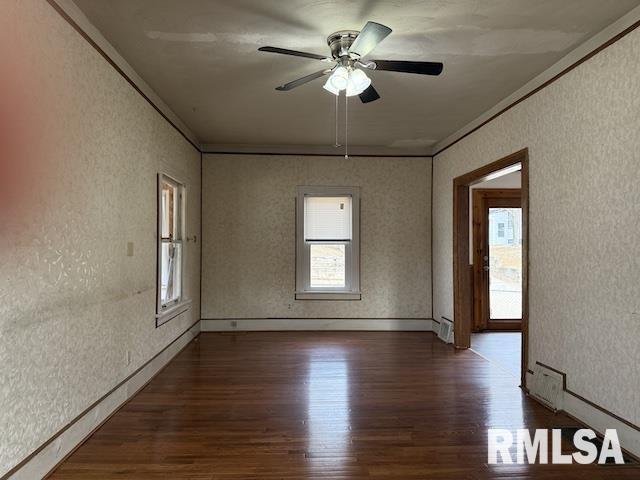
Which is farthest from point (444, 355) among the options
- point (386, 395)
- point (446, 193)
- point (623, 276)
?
point (623, 276)

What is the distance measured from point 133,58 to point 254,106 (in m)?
1.34

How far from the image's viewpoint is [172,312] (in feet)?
14.8

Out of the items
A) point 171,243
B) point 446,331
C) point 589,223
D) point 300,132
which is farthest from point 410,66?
point 446,331

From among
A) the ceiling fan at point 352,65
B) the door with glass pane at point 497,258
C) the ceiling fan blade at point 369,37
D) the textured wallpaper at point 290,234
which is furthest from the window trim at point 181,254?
the door with glass pane at point 497,258

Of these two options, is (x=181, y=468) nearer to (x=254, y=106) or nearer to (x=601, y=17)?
(x=254, y=106)

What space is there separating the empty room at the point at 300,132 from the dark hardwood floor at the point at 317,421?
2 centimetres

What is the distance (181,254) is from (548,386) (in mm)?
4007

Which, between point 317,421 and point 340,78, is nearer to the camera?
point 340,78

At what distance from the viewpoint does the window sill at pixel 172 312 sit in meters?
4.09

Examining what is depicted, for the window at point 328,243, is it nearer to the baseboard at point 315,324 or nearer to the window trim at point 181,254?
the baseboard at point 315,324

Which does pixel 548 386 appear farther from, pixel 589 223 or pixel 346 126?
pixel 346 126

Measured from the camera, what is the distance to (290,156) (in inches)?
240

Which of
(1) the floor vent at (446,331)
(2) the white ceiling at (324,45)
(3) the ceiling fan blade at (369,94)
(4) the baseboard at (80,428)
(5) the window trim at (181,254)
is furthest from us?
(1) the floor vent at (446,331)

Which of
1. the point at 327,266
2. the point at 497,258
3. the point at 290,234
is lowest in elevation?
the point at 327,266
